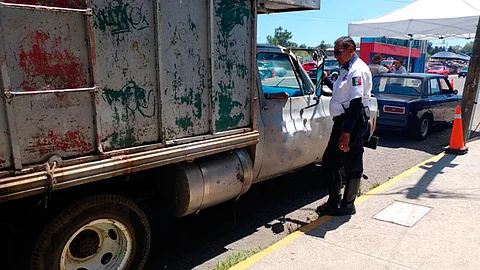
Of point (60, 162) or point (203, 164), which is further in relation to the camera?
point (203, 164)

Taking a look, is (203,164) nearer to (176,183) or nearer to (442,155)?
(176,183)

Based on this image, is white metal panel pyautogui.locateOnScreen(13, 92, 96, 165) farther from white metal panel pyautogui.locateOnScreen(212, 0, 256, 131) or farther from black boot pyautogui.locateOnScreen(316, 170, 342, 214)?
black boot pyautogui.locateOnScreen(316, 170, 342, 214)

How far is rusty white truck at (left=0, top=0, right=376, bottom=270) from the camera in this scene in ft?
7.64

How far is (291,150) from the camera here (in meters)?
4.44

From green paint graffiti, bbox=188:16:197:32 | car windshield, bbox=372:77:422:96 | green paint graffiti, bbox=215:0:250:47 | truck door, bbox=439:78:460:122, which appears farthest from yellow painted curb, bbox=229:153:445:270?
truck door, bbox=439:78:460:122

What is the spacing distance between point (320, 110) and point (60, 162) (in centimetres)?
324

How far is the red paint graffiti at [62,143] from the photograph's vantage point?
2410mm

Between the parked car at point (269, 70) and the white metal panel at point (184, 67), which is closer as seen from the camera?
the white metal panel at point (184, 67)

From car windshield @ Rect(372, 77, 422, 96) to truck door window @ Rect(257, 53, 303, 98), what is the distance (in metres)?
5.21

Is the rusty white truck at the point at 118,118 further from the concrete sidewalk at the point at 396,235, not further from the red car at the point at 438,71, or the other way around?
the red car at the point at 438,71

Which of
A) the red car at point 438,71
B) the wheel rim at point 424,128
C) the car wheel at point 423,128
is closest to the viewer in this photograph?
the car wheel at point 423,128

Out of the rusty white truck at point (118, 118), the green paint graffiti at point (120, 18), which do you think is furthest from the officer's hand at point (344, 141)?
the green paint graffiti at point (120, 18)

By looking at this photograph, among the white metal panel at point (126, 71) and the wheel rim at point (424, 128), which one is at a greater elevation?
the white metal panel at point (126, 71)

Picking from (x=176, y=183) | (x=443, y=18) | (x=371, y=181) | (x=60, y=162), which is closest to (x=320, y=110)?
(x=371, y=181)
